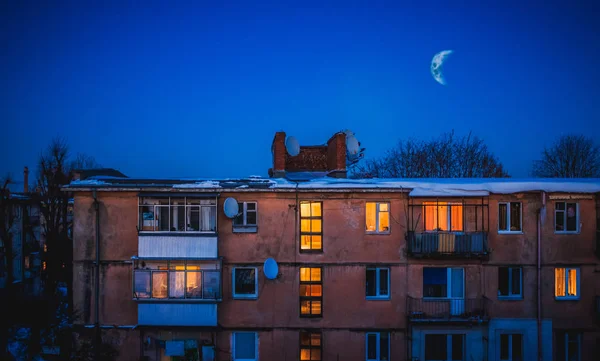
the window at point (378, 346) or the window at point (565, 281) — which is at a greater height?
the window at point (565, 281)

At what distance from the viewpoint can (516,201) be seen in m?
18.4

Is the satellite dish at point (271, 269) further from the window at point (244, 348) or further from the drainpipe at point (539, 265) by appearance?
the drainpipe at point (539, 265)

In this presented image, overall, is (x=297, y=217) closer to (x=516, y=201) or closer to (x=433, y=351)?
(x=433, y=351)

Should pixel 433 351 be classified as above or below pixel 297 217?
below

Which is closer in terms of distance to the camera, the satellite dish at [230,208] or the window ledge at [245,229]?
the satellite dish at [230,208]

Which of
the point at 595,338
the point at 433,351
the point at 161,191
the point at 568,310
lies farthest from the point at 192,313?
the point at 595,338

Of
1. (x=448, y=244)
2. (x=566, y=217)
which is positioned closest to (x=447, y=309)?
(x=448, y=244)

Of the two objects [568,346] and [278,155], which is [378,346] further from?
[278,155]

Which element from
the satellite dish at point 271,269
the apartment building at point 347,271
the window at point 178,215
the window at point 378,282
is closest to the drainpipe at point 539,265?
the apartment building at point 347,271

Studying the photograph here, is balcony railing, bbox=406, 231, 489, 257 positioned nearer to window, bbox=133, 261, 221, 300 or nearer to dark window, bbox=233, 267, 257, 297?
dark window, bbox=233, 267, 257, 297

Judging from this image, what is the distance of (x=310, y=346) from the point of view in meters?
18.5

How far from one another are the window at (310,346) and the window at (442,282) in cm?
582

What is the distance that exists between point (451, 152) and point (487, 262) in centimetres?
2590

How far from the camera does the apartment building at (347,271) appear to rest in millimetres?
18094
